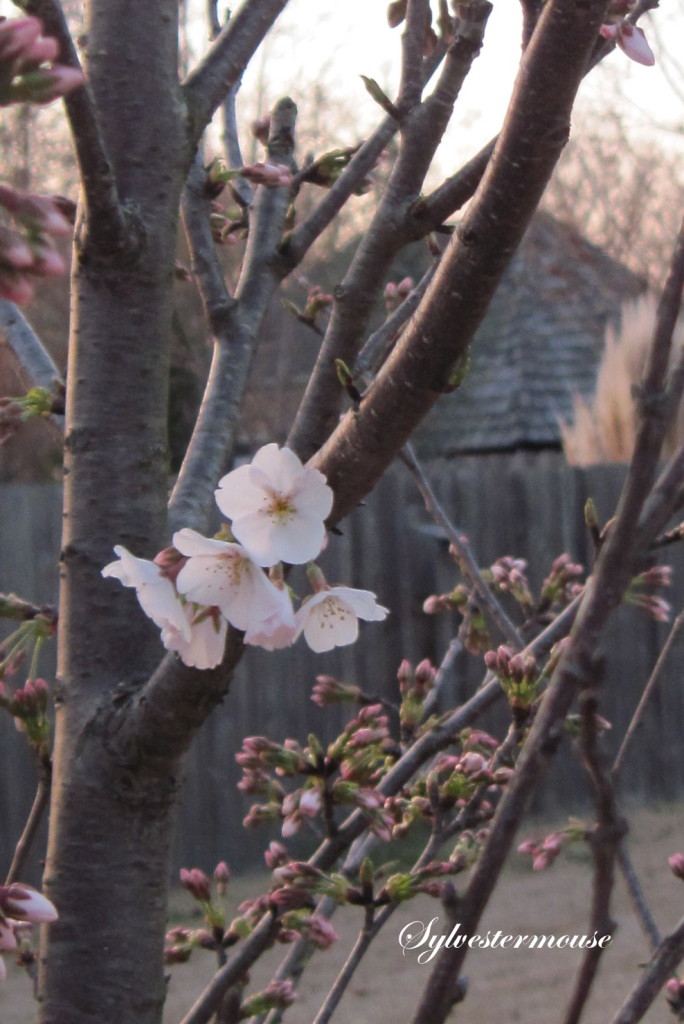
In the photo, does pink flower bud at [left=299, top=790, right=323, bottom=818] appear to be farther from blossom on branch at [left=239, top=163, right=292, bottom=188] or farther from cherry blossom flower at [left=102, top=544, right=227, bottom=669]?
blossom on branch at [left=239, top=163, right=292, bottom=188]

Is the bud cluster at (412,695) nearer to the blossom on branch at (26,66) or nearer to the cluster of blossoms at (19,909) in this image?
the cluster of blossoms at (19,909)

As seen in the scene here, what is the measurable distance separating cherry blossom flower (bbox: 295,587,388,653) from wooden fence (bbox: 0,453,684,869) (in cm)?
467

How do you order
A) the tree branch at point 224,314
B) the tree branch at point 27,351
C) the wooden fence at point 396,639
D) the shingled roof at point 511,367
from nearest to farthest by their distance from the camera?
the tree branch at point 224,314, the tree branch at point 27,351, the wooden fence at point 396,639, the shingled roof at point 511,367

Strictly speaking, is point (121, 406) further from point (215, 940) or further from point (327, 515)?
point (215, 940)

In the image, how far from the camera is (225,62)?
145 centimetres

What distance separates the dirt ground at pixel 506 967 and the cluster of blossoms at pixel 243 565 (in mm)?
3600

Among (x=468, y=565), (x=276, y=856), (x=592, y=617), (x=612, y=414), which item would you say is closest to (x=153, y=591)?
(x=592, y=617)

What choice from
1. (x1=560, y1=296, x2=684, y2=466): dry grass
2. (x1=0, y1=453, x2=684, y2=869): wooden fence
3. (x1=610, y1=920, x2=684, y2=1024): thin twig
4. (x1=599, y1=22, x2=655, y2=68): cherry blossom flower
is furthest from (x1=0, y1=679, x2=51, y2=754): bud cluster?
(x1=560, y1=296, x2=684, y2=466): dry grass

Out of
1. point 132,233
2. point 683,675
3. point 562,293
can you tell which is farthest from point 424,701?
point 562,293

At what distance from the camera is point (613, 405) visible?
837 cm

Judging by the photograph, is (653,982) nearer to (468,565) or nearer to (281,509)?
(281,509)

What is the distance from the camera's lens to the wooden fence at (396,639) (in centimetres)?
554

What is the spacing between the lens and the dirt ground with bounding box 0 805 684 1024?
4176mm

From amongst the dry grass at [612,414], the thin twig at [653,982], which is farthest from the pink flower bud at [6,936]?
the dry grass at [612,414]
